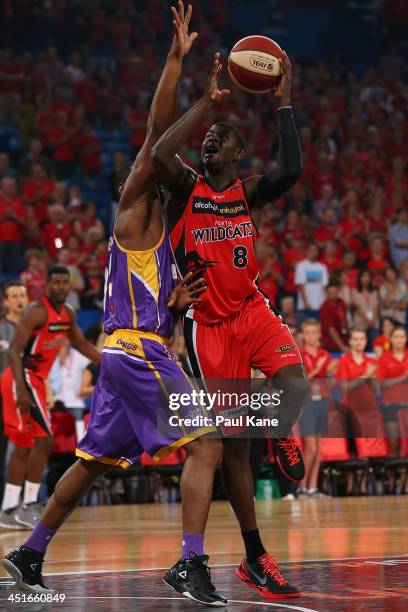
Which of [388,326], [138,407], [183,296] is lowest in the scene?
[138,407]

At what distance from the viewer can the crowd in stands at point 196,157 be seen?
16.6m

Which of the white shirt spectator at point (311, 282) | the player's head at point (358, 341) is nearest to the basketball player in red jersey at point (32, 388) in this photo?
the player's head at point (358, 341)

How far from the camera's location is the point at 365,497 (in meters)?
14.5

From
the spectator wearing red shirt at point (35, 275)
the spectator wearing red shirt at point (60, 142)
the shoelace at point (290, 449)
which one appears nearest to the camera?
the shoelace at point (290, 449)

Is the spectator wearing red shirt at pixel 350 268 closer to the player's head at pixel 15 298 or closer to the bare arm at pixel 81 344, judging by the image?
the player's head at pixel 15 298

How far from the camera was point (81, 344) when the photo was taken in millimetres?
9625

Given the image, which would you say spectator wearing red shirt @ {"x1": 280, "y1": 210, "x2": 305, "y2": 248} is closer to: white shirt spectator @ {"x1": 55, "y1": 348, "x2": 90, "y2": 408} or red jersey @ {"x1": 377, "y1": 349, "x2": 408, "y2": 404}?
red jersey @ {"x1": 377, "y1": 349, "x2": 408, "y2": 404}

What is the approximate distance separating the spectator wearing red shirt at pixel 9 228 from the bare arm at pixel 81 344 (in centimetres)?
602

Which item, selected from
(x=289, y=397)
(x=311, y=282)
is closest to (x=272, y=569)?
(x=289, y=397)

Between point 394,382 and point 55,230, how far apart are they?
17.3 feet

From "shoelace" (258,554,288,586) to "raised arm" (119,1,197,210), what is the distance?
75.2 inches

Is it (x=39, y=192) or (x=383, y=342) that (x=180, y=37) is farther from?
(x=39, y=192)

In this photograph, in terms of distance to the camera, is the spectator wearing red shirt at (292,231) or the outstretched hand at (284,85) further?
the spectator wearing red shirt at (292,231)

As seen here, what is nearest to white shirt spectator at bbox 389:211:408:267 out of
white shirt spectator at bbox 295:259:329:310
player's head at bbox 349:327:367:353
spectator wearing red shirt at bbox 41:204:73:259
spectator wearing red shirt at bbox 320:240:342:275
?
spectator wearing red shirt at bbox 320:240:342:275
